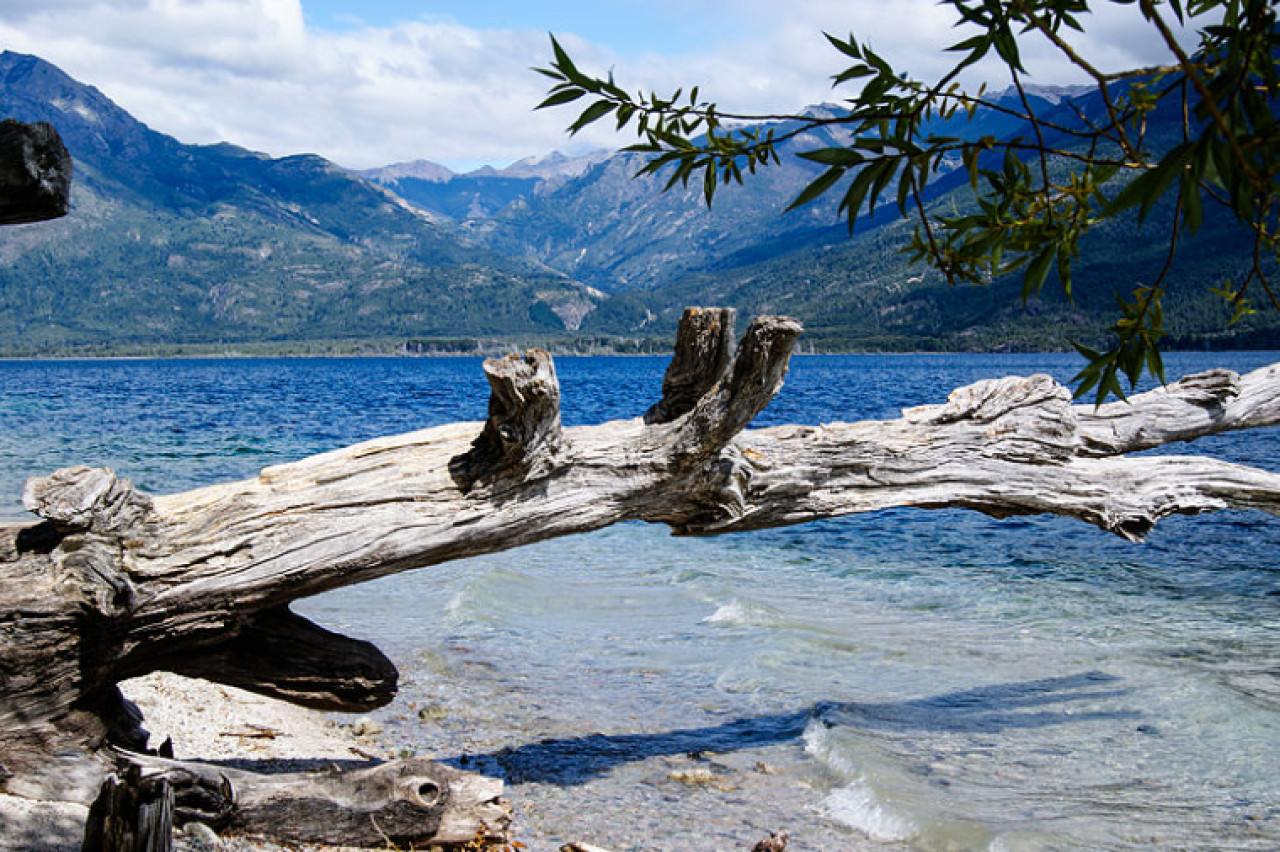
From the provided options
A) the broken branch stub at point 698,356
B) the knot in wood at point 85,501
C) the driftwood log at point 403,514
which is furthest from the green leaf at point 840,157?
the knot in wood at point 85,501

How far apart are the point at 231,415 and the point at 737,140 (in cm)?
5338

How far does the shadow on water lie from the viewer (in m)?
7.92

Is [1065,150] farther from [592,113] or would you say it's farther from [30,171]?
[30,171]

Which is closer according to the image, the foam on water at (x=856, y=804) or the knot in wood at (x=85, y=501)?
the knot in wood at (x=85, y=501)

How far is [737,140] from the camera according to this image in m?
2.24

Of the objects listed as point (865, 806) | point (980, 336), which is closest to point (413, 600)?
point (865, 806)

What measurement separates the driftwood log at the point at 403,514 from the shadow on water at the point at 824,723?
84.5 inches

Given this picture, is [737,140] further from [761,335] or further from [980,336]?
[980,336]

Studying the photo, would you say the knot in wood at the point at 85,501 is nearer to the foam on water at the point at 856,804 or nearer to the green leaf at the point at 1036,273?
the green leaf at the point at 1036,273

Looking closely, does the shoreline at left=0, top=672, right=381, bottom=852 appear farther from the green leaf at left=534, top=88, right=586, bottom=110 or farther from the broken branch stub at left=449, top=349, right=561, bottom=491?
the green leaf at left=534, top=88, right=586, bottom=110

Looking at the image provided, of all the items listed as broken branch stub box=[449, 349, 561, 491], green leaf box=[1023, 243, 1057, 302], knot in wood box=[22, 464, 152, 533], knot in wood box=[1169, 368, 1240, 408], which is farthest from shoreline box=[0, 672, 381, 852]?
knot in wood box=[1169, 368, 1240, 408]

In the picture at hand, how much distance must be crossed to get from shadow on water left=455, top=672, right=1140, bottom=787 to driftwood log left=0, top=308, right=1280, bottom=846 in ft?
7.04

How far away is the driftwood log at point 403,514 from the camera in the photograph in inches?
188

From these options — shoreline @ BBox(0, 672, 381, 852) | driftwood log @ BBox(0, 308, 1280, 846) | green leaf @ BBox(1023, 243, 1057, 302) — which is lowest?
shoreline @ BBox(0, 672, 381, 852)
